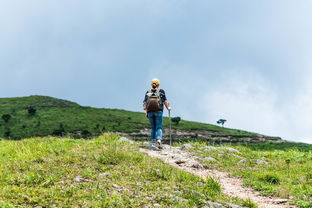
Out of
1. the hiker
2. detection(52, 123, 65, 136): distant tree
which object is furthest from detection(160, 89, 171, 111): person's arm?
detection(52, 123, 65, 136): distant tree

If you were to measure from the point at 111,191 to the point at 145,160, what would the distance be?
4.62 m

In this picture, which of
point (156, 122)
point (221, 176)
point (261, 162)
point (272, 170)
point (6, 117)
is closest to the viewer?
point (221, 176)

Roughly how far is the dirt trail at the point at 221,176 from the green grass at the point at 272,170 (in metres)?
0.32

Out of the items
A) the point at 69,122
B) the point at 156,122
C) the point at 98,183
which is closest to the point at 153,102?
the point at 156,122

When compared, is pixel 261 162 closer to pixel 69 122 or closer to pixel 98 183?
pixel 98 183

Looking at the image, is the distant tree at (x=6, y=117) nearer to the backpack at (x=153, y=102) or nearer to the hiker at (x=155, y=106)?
the hiker at (x=155, y=106)

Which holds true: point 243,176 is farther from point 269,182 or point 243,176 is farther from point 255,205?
point 255,205

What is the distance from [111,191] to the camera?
8.14m

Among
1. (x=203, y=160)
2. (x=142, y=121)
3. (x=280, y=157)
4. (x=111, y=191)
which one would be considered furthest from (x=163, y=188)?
(x=142, y=121)

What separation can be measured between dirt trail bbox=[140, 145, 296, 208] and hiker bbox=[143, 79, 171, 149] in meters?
0.78

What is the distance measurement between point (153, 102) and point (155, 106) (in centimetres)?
21

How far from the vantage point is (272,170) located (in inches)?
567

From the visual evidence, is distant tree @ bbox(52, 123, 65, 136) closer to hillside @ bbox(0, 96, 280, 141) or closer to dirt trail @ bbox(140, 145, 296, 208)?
hillside @ bbox(0, 96, 280, 141)

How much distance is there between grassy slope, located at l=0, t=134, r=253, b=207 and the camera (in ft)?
24.0
